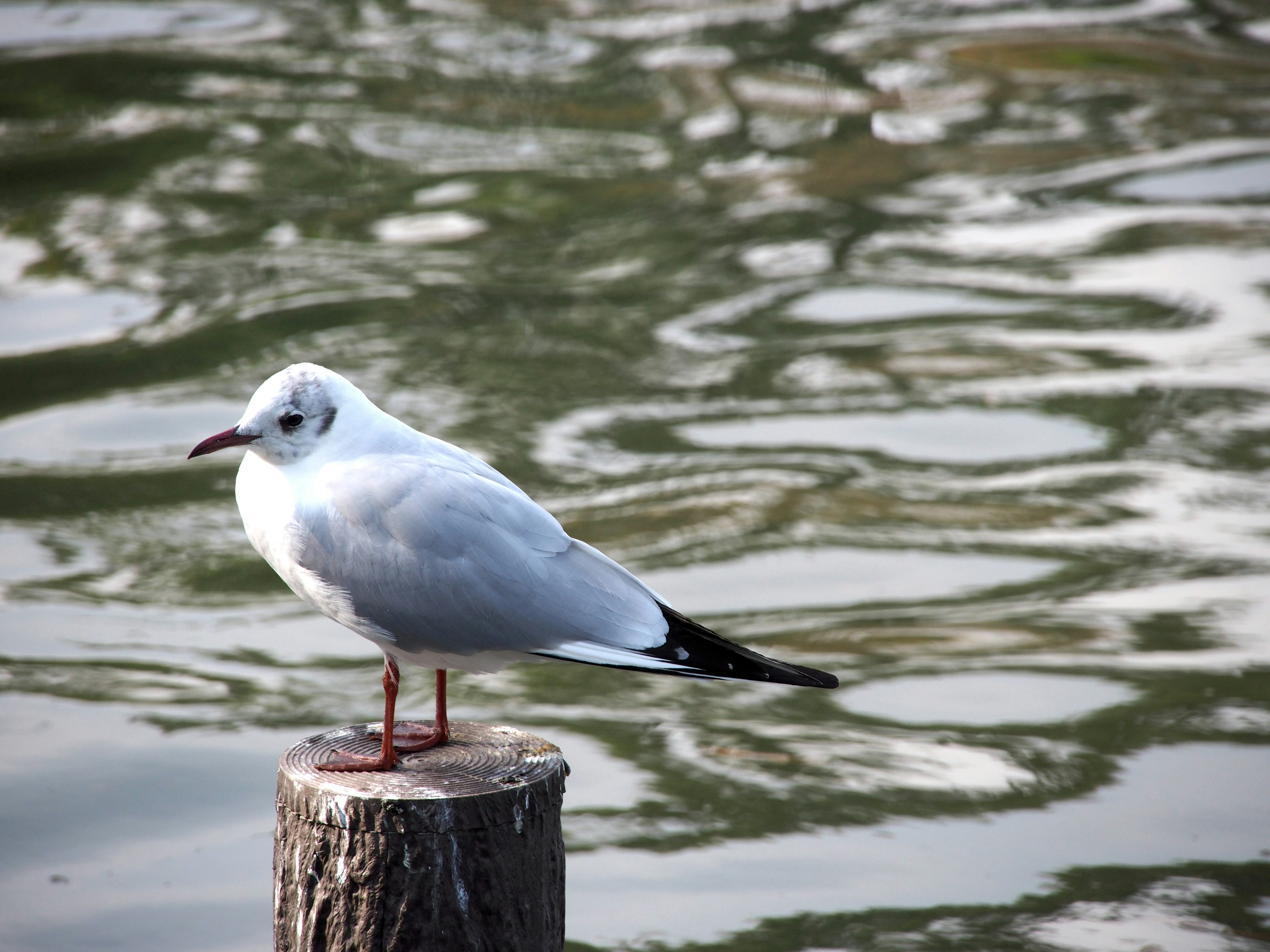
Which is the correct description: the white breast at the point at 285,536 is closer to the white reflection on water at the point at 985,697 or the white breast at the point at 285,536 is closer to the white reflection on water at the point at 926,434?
the white reflection on water at the point at 985,697

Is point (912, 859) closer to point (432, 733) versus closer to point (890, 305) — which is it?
point (432, 733)

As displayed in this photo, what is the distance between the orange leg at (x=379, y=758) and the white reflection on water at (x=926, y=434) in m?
4.57

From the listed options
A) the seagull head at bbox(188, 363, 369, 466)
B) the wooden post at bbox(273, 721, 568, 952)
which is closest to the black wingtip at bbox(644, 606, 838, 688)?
the wooden post at bbox(273, 721, 568, 952)

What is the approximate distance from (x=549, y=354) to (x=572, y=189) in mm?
2906

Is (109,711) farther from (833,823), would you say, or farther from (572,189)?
(572,189)

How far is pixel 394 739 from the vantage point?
8.53ft

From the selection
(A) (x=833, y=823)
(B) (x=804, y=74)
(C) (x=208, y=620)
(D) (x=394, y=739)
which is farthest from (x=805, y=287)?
(D) (x=394, y=739)

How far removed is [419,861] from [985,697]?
10.0 ft

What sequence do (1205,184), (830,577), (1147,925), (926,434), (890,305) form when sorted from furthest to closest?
(1205,184) → (890,305) → (926,434) → (830,577) → (1147,925)

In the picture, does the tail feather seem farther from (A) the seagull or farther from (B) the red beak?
(B) the red beak

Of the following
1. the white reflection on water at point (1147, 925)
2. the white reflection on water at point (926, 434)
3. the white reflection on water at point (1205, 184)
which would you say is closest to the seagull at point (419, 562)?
the white reflection on water at point (1147, 925)

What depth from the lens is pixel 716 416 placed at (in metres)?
7.27

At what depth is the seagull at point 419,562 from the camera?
2461 mm

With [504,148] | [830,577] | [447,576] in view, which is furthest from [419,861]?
[504,148]
